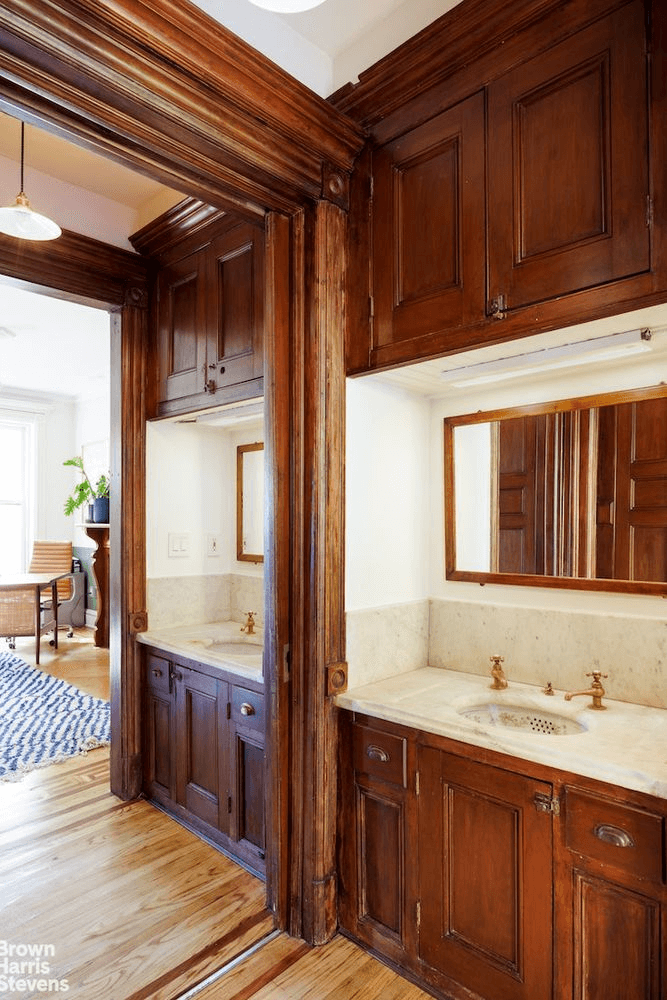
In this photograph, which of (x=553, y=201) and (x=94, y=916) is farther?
(x=94, y=916)

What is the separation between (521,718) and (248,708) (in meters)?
1.03

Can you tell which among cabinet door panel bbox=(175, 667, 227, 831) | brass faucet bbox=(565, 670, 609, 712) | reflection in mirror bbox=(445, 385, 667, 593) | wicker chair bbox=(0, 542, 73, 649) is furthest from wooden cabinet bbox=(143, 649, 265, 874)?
wicker chair bbox=(0, 542, 73, 649)

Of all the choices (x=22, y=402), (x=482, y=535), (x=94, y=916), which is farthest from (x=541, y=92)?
(x=22, y=402)

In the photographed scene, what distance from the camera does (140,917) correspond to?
6.89ft

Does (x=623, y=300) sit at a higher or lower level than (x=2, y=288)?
lower

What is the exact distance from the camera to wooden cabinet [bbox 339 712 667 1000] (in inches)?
52.6

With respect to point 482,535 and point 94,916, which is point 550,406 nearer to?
point 482,535

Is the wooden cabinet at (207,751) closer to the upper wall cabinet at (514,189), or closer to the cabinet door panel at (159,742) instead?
the cabinet door panel at (159,742)

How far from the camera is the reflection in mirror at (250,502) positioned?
3.14 m

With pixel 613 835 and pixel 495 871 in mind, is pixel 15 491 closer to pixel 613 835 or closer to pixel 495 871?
pixel 495 871

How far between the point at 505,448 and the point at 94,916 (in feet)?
7.31

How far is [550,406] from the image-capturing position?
2.05 metres

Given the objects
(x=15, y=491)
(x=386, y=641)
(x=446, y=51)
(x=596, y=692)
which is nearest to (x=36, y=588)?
(x=15, y=491)

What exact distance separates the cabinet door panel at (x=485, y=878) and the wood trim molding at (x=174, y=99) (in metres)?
1.83
